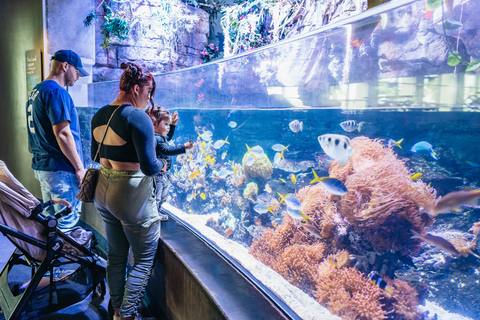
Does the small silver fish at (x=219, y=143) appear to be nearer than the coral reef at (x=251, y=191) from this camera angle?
No

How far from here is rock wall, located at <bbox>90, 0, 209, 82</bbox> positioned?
826cm

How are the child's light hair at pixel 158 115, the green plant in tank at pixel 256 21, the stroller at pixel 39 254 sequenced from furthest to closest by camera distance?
the green plant in tank at pixel 256 21, the child's light hair at pixel 158 115, the stroller at pixel 39 254

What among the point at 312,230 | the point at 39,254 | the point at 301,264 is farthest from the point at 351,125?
the point at 39,254

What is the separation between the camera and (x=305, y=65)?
2.25 meters

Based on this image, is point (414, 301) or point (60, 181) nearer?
point (414, 301)

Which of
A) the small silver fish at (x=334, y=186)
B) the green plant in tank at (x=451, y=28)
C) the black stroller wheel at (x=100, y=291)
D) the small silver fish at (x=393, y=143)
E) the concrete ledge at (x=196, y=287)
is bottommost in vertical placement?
the black stroller wheel at (x=100, y=291)

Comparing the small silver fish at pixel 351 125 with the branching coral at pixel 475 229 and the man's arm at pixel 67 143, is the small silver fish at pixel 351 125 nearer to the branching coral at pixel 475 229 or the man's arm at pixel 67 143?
the branching coral at pixel 475 229

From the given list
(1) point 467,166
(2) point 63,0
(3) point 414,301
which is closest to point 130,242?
(3) point 414,301

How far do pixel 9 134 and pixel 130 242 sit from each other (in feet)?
19.3

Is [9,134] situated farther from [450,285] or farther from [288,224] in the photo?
[450,285]

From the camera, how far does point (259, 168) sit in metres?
2.75

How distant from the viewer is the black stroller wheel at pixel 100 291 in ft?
8.72

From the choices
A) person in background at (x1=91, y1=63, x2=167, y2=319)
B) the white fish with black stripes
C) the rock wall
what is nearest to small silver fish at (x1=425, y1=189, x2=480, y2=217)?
the white fish with black stripes

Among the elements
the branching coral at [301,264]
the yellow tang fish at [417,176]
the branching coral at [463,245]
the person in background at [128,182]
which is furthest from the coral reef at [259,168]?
the branching coral at [463,245]
